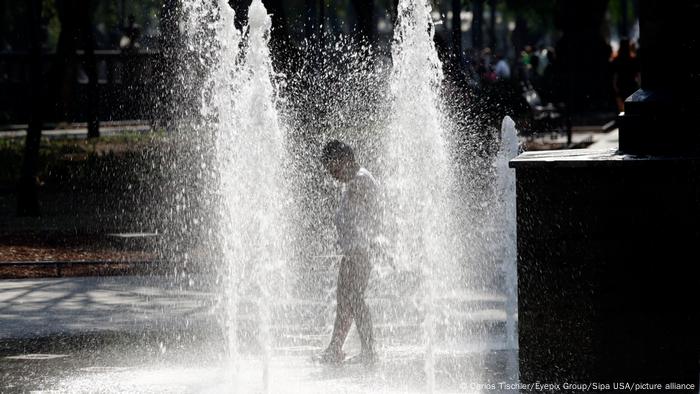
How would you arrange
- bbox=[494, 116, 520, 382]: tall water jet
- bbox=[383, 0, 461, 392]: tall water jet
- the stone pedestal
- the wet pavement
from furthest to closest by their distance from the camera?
bbox=[383, 0, 461, 392]: tall water jet, bbox=[494, 116, 520, 382]: tall water jet, the wet pavement, the stone pedestal

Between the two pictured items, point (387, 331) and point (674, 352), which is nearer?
point (674, 352)

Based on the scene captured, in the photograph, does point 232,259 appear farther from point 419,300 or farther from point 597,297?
point 597,297

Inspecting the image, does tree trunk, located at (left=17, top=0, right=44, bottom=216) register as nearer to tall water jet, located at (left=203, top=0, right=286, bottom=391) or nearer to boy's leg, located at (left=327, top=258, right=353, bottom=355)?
tall water jet, located at (left=203, top=0, right=286, bottom=391)

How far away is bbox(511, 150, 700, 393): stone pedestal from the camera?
21.4ft

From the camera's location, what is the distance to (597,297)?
21.9 ft

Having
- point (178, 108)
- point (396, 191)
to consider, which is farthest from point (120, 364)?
point (178, 108)

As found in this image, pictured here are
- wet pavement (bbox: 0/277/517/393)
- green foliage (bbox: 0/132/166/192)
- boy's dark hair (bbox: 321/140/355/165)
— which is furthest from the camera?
green foliage (bbox: 0/132/166/192)

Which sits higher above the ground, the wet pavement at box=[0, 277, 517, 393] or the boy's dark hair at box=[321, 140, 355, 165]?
the boy's dark hair at box=[321, 140, 355, 165]

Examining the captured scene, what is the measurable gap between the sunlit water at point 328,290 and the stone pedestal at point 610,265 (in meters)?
1.02

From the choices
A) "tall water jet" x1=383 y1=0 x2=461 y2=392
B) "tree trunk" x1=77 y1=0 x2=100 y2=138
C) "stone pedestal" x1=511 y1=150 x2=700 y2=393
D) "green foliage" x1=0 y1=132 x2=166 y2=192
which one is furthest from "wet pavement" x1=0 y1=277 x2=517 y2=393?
"tree trunk" x1=77 y1=0 x2=100 y2=138

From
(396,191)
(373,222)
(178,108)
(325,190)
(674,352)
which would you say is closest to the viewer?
(674,352)

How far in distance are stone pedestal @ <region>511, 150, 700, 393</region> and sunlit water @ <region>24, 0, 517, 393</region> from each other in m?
1.02

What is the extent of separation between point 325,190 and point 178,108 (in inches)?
316

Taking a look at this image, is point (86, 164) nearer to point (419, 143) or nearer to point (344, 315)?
point (419, 143)
